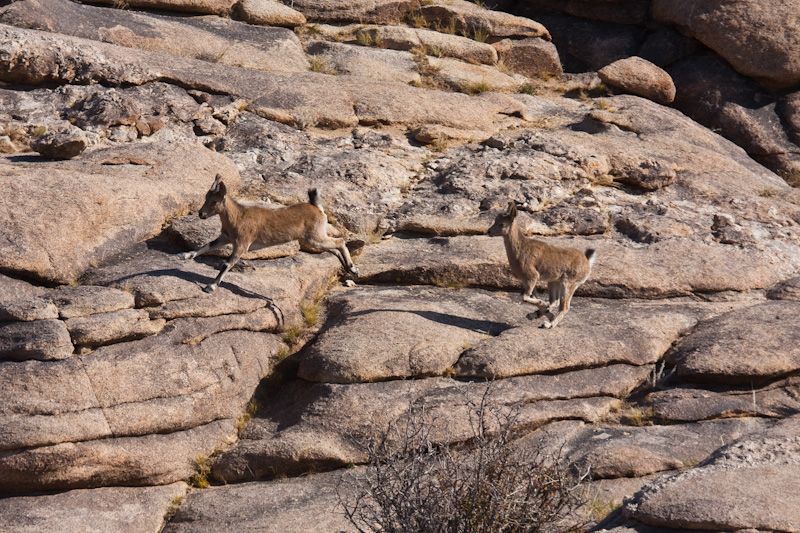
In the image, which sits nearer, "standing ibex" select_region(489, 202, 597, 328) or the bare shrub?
the bare shrub

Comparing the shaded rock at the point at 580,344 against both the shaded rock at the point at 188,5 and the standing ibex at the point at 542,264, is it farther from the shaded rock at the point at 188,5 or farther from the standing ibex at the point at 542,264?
the shaded rock at the point at 188,5

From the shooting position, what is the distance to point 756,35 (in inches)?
852

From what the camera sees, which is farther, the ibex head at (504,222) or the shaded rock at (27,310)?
the ibex head at (504,222)

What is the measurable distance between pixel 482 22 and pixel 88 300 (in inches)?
614

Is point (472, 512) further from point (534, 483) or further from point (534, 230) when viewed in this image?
point (534, 230)

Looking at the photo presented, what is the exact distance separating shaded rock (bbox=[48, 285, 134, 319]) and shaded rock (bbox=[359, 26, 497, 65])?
12.8 meters

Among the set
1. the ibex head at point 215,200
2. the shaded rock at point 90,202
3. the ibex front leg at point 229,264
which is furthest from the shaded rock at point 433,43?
the ibex front leg at point 229,264

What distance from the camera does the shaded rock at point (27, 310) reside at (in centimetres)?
1052

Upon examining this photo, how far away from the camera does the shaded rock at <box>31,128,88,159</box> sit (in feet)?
46.7

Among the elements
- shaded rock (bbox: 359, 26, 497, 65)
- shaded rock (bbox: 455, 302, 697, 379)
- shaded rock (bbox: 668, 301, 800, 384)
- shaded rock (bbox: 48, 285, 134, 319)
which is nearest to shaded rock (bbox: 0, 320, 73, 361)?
shaded rock (bbox: 48, 285, 134, 319)

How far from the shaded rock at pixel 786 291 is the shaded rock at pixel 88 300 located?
9.83 m

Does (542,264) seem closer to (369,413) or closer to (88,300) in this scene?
(369,413)

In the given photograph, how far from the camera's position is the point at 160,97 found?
1712 centimetres

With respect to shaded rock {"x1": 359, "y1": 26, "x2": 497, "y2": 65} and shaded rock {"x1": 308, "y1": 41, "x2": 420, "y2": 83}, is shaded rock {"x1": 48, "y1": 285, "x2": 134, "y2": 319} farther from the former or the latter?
shaded rock {"x1": 359, "y1": 26, "x2": 497, "y2": 65}
